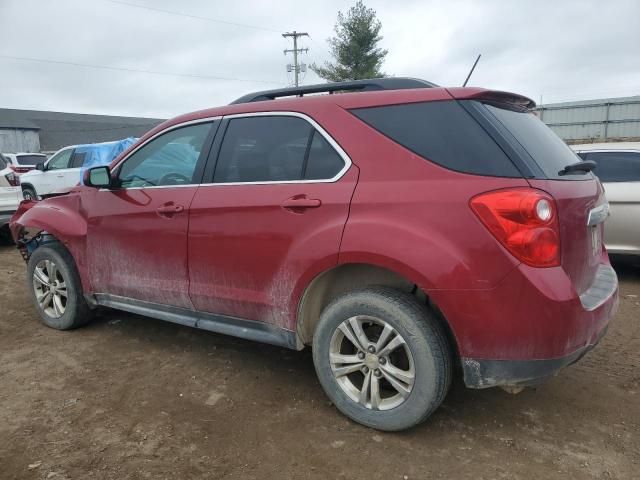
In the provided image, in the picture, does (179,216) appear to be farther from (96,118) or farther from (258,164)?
(96,118)

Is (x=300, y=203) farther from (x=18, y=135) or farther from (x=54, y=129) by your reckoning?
(x=54, y=129)

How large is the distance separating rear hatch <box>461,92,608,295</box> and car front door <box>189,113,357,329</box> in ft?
2.59

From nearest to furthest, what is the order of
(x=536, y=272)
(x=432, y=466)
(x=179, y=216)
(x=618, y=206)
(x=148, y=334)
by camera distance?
(x=536, y=272) < (x=432, y=466) < (x=179, y=216) < (x=148, y=334) < (x=618, y=206)

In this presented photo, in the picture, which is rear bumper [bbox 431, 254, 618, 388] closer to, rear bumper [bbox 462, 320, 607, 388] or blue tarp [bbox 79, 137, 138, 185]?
rear bumper [bbox 462, 320, 607, 388]

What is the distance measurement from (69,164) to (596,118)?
65.0ft

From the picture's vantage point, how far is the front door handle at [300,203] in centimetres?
275

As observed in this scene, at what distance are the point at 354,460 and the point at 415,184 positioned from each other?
1.39 meters

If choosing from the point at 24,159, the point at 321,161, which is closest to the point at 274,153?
the point at 321,161

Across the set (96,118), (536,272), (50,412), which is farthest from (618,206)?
(96,118)

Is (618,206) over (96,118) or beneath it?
beneath

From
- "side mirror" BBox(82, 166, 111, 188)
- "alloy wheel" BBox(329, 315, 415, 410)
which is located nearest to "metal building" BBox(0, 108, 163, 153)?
"side mirror" BBox(82, 166, 111, 188)

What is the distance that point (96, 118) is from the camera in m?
59.9

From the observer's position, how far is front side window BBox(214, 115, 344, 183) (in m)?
2.85

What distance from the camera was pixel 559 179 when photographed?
2.46m
